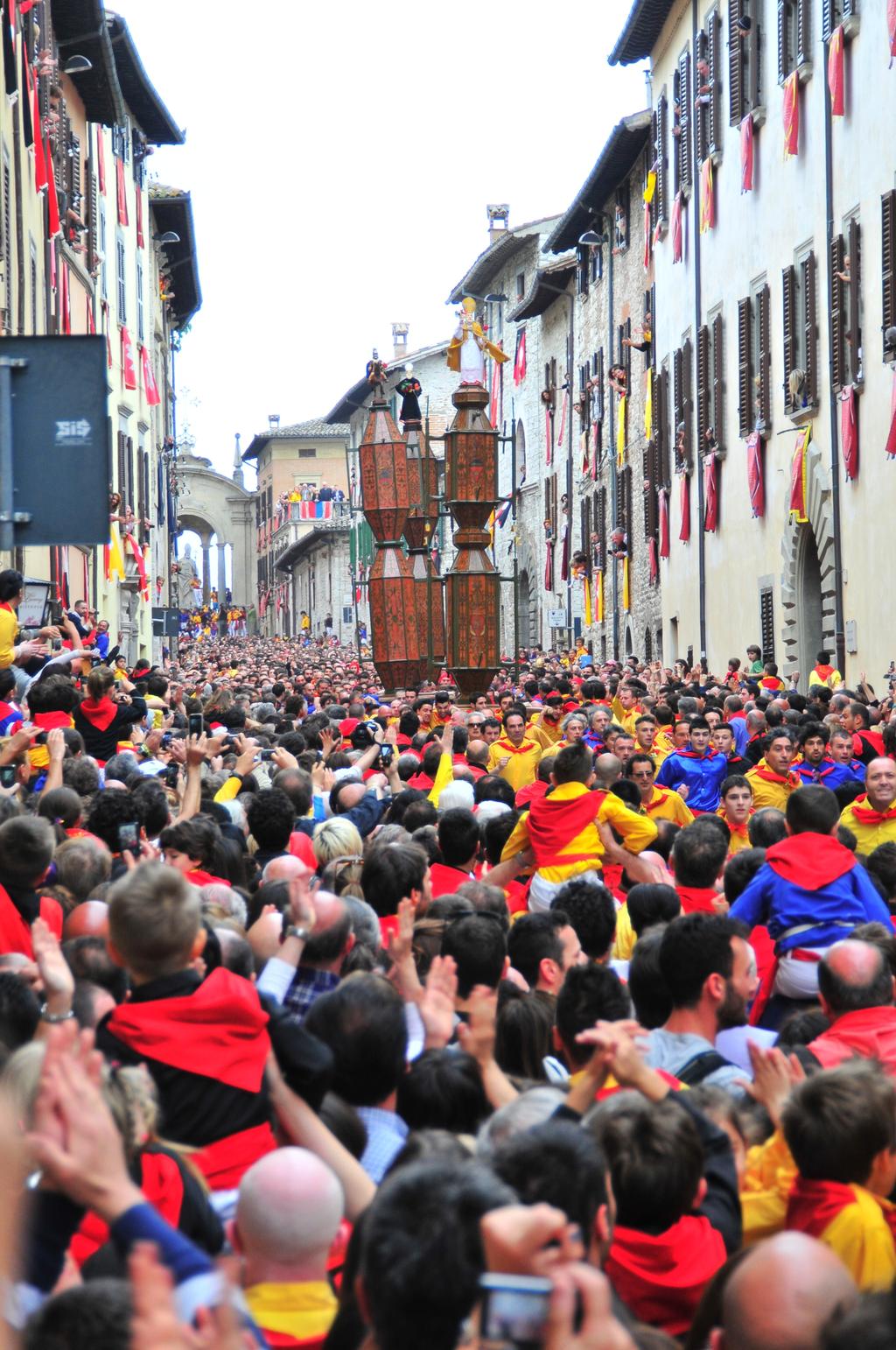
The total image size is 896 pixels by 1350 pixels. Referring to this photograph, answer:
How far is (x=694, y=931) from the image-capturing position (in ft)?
18.0

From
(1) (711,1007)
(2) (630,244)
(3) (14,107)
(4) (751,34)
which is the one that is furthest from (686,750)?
(2) (630,244)

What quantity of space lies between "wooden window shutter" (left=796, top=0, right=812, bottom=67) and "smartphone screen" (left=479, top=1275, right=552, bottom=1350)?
2426 centimetres

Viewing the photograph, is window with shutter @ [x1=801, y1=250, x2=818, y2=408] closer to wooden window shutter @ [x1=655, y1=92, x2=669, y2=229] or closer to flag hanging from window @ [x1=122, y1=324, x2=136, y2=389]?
wooden window shutter @ [x1=655, y1=92, x2=669, y2=229]

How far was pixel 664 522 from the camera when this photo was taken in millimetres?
A: 35906

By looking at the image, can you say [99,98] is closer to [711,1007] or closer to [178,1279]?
[711,1007]

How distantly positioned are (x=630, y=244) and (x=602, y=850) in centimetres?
3340

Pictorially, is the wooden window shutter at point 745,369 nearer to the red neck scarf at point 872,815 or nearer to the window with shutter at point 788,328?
the window with shutter at point 788,328

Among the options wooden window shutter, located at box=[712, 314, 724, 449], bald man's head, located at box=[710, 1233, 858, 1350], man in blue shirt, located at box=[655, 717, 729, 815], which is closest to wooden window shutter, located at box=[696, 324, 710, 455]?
wooden window shutter, located at box=[712, 314, 724, 449]

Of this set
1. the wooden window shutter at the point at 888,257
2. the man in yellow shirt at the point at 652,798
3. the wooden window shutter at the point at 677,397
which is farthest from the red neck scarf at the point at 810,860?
the wooden window shutter at the point at 677,397

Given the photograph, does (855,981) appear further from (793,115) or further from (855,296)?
(793,115)

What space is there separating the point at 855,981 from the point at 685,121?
1154 inches

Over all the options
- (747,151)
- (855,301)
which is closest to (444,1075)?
(855,301)

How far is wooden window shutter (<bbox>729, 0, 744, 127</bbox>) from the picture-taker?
1125 inches

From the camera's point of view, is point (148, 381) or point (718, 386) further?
point (148, 381)
